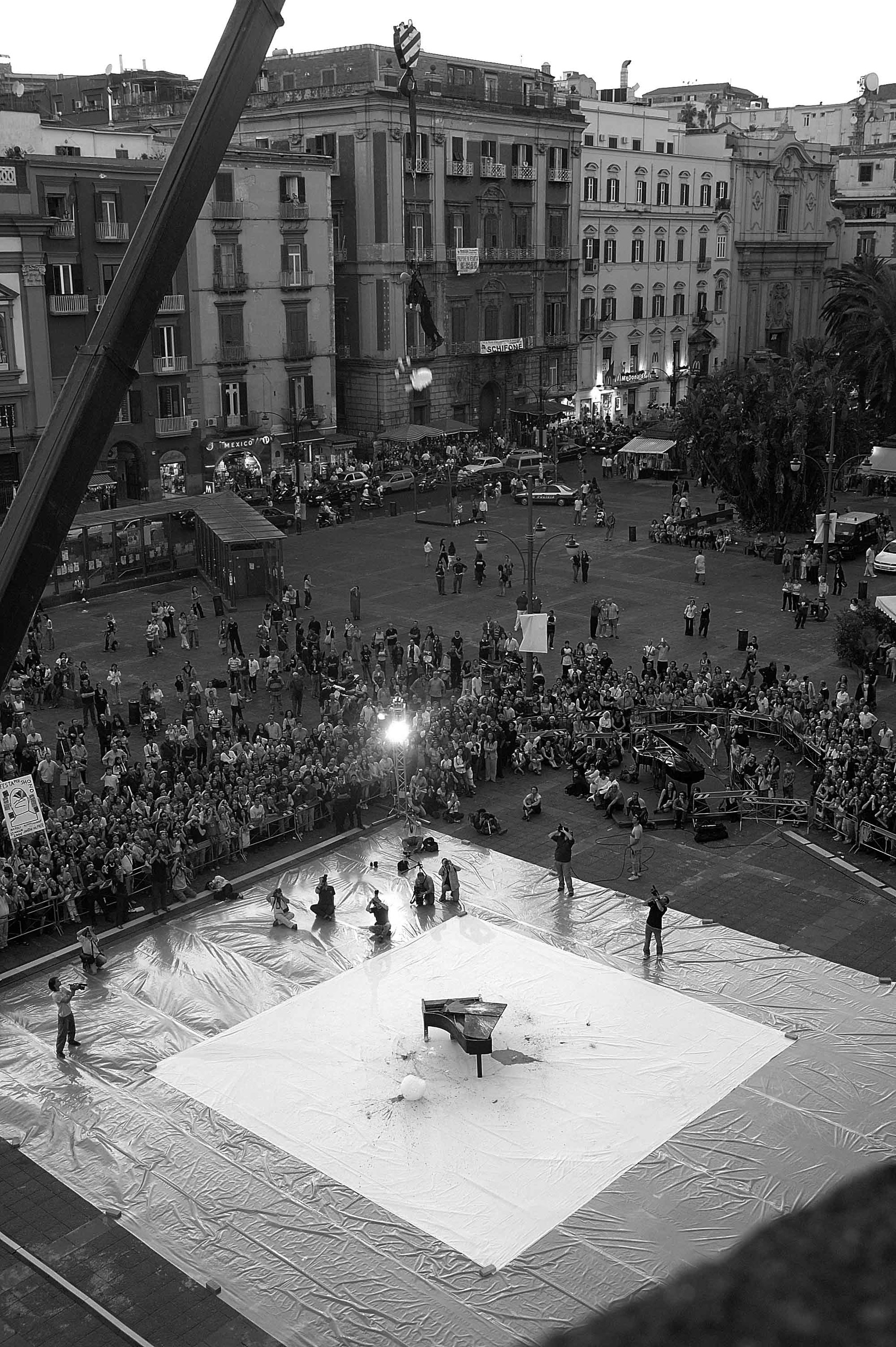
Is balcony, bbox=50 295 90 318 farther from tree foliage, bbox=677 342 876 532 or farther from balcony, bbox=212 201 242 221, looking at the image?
tree foliage, bbox=677 342 876 532

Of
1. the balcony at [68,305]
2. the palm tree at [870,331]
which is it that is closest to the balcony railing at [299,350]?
the balcony at [68,305]

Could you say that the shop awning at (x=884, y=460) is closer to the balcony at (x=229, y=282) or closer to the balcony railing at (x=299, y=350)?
the balcony railing at (x=299, y=350)

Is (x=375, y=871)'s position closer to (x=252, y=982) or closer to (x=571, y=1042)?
(x=252, y=982)

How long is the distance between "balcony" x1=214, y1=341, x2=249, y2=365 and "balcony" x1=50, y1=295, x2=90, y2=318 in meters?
9.24

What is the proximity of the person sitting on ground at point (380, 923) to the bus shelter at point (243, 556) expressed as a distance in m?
25.6

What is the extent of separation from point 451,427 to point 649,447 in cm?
1145

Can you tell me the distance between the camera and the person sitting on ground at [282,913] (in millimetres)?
25188

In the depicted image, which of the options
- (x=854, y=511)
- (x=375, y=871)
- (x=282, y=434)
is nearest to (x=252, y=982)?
(x=375, y=871)

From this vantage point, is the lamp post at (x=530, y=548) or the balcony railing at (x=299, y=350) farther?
the balcony railing at (x=299, y=350)

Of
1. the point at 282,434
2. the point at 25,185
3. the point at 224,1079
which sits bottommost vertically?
the point at 224,1079

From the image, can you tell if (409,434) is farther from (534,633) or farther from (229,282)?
(534,633)

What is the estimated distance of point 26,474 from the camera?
13211 millimetres

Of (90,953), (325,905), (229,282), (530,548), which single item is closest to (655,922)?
(325,905)

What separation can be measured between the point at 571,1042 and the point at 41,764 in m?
15.9
